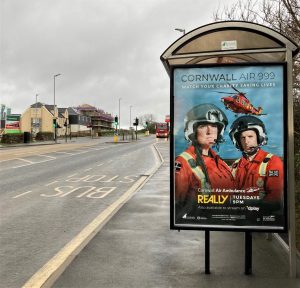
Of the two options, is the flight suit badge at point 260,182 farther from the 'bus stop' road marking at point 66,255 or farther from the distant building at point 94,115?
the distant building at point 94,115

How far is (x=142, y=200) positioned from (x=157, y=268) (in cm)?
517

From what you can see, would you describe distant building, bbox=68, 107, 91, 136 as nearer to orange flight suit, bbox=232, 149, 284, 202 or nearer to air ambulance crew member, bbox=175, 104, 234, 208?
air ambulance crew member, bbox=175, 104, 234, 208

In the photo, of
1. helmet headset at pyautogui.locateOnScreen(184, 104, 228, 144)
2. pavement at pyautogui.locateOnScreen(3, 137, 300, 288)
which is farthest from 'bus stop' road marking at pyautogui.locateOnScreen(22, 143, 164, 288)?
helmet headset at pyautogui.locateOnScreen(184, 104, 228, 144)

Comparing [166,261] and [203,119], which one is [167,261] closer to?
[166,261]

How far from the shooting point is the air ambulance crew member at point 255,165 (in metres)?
4.62

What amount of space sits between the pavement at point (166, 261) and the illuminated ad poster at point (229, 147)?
1.75 feet

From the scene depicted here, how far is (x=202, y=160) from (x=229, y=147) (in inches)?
13.0

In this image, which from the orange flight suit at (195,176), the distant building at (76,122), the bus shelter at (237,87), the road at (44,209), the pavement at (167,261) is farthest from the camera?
the distant building at (76,122)

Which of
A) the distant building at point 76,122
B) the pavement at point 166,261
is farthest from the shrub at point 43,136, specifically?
the distant building at point 76,122

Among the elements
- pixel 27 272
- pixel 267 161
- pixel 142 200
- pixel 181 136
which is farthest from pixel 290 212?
pixel 142 200

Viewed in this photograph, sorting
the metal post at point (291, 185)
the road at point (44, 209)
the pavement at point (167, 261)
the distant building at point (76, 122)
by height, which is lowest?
the road at point (44, 209)

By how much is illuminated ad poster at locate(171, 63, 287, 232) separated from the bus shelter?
0.01m

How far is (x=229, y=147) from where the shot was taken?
4727 millimetres

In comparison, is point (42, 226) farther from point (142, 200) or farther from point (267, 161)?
point (267, 161)
